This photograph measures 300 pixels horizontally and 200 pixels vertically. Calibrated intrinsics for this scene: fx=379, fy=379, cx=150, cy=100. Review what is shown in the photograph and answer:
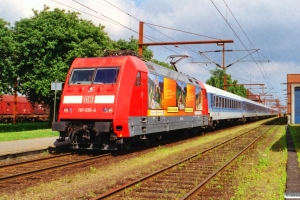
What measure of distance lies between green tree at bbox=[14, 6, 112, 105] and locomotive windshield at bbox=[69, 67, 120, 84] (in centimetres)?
1388

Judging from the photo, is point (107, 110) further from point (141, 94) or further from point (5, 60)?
point (5, 60)

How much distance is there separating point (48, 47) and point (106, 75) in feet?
49.9

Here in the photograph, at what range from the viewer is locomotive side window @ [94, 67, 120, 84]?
44.4 feet

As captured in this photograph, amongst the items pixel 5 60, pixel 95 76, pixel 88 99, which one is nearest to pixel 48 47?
pixel 5 60

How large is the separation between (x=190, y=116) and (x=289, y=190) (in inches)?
512

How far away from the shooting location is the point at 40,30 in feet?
94.4

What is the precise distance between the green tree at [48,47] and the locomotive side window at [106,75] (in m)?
14.6

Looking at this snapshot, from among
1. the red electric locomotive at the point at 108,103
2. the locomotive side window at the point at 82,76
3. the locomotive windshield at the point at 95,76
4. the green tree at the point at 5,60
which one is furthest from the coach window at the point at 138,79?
the green tree at the point at 5,60

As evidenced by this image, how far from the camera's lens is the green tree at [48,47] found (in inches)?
1094

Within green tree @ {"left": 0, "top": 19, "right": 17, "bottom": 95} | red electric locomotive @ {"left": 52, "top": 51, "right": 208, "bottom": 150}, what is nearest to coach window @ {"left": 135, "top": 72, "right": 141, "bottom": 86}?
red electric locomotive @ {"left": 52, "top": 51, "right": 208, "bottom": 150}

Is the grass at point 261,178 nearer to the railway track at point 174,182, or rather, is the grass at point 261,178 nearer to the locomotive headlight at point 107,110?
the railway track at point 174,182

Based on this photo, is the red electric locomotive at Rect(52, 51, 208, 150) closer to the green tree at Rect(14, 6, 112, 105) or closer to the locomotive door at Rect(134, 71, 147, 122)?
the locomotive door at Rect(134, 71, 147, 122)

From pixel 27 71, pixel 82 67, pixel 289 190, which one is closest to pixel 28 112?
pixel 27 71

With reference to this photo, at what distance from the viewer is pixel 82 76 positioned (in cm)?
1418
